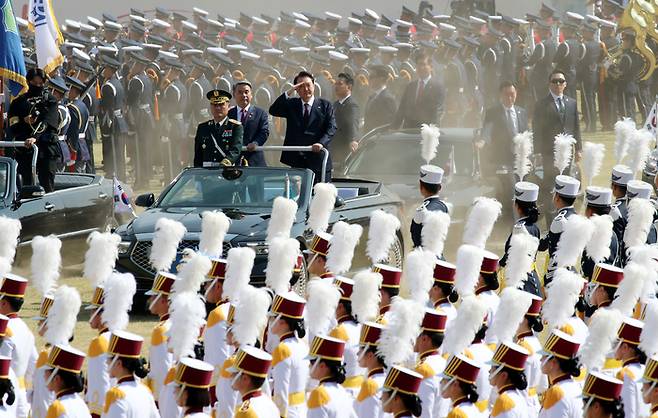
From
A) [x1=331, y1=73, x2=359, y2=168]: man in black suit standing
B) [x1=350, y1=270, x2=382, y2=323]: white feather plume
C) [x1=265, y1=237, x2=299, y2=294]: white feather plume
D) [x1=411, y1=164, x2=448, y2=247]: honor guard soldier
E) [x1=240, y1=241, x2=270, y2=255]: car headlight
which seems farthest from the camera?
[x1=331, y1=73, x2=359, y2=168]: man in black suit standing

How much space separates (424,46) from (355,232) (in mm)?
16815

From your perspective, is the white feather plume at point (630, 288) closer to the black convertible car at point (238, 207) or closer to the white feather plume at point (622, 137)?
the black convertible car at point (238, 207)

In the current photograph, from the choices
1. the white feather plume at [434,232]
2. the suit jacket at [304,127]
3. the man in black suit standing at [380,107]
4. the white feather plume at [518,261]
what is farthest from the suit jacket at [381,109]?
the white feather plume at [518,261]

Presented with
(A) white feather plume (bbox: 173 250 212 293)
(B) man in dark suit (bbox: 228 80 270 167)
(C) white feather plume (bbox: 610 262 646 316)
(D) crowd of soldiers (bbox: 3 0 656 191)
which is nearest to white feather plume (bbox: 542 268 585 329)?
(C) white feather plume (bbox: 610 262 646 316)

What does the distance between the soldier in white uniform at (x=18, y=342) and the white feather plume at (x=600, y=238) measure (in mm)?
4219

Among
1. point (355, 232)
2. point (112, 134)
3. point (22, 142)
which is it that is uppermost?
point (355, 232)

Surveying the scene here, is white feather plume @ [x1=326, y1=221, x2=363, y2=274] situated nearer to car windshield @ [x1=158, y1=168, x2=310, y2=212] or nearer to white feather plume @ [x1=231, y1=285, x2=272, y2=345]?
white feather plume @ [x1=231, y1=285, x2=272, y2=345]

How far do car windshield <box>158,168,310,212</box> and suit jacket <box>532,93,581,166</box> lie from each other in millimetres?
4190

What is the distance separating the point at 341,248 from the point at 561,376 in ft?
9.41

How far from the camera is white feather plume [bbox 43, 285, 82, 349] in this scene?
890 cm

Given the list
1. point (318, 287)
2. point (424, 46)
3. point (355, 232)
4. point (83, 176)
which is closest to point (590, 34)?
point (424, 46)

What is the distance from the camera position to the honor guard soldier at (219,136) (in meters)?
15.5

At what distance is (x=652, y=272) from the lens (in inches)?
410

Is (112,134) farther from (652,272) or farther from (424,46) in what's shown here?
(652,272)
